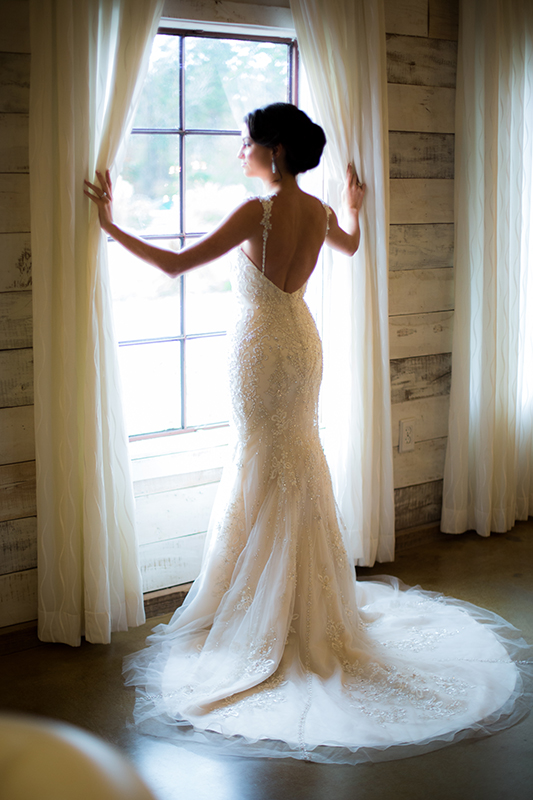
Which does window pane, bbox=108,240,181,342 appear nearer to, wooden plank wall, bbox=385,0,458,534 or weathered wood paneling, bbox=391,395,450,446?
wooden plank wall, bbox=385,0,458,534

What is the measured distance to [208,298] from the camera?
2.95 meters

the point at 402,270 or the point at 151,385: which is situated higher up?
the point at 402,270

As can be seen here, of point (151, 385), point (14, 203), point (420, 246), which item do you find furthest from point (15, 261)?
point (420, 246)

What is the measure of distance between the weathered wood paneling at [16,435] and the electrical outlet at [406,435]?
1.66 metres

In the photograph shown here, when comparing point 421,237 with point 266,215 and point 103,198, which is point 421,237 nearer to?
point 266,215

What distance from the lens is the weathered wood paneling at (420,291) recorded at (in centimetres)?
314

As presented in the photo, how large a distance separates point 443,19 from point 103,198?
1.83 meters

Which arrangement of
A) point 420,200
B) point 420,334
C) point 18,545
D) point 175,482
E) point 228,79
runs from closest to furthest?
1. point 18,545
2. point 228,79
3. point 175,482
4. point 420,200
5. point 420,334

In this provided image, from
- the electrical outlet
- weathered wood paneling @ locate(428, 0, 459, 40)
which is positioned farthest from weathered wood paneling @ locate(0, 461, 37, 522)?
weathered wood paneling @ locate(428, 0, 459, 40)

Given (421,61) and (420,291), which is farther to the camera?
(420,291)

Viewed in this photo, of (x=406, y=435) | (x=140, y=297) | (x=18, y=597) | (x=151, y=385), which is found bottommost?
(x=18, y=597)

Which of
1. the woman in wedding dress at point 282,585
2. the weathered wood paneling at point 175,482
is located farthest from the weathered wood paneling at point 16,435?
the woman in wedding dress at point 282,585

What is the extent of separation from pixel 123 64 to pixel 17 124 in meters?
0.38

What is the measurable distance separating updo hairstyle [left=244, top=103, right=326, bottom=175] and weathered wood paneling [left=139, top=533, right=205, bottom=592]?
1.51 m
